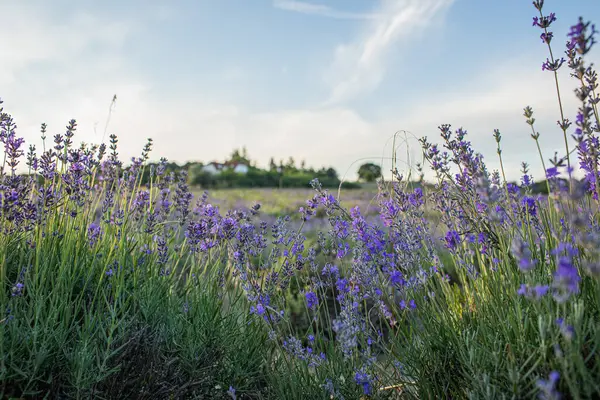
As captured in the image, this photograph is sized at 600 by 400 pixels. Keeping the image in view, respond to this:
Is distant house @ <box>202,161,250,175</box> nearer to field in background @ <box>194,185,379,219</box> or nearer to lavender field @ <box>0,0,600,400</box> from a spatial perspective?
field in background @ <box>194,185,379,219</box>

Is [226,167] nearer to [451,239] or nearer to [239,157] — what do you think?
[239,157]

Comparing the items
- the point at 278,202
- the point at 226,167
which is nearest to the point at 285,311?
the point at 278,202

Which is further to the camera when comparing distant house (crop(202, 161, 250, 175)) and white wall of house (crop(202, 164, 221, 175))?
distant house (crop(202, 161, 250, 175))

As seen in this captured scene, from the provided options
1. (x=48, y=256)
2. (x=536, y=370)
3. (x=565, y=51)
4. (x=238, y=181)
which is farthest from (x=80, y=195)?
(x=238, y=181)

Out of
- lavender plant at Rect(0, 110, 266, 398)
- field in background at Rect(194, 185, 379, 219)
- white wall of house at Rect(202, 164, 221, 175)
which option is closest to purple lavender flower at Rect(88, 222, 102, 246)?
lavender plant at Rect(0, 110, 266, 398)

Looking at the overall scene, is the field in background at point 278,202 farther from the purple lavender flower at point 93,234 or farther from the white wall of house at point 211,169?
the white wall of house at point 211,169

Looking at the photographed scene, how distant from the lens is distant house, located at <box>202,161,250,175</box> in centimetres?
2842

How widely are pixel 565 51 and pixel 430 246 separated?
3.75 feet

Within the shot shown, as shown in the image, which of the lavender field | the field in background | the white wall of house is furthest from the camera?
the white wall of house

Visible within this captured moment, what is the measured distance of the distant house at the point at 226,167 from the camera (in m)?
28.4

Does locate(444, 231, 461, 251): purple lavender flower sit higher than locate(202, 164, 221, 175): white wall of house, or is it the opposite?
locate(202, 164, 221, 175): white wall of house

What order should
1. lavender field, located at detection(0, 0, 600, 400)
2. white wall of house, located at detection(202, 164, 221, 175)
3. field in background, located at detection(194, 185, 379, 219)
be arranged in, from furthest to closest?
white wall of house, located at detection(202, 164, 221, 175), field in background, located at detection(194, 185, 379, 219), lavender field, located at detection(0, 0, 600, 400)

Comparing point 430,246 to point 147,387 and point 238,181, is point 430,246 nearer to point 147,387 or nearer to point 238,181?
point 147,387

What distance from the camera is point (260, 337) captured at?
2.76m
